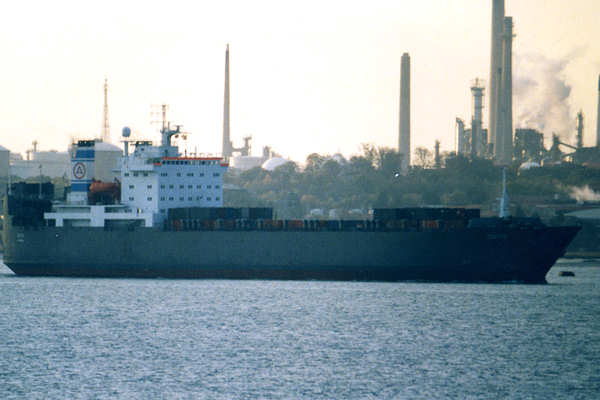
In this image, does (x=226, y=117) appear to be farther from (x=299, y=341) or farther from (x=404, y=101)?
(x=299, y=341)

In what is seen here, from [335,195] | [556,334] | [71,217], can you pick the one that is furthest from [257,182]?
[556,334]

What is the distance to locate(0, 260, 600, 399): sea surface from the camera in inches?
1206

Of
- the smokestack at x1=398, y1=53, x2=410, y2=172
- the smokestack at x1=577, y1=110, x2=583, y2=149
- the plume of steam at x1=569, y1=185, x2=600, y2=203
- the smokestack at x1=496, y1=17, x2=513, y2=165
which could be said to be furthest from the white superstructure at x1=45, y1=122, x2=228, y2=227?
the smokestack at x1=577, y1=110, x2=583, y2=149

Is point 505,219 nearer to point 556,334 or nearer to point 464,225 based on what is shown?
point 464,225

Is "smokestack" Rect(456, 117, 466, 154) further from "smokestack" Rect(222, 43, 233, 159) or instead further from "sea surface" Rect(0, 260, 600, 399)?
"sea surface" Rect(0, 260, 600, 399)

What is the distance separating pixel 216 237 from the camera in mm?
58438

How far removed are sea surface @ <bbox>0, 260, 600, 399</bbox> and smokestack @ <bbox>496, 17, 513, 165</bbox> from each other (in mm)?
71194

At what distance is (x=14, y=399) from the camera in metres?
28.8

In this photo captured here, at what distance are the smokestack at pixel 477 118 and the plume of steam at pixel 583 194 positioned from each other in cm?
2970

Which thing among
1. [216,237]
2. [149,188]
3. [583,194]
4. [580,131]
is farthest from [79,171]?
[580,131]

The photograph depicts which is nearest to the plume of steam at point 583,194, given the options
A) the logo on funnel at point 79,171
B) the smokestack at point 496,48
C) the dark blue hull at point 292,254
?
the smokestack at point 496,48

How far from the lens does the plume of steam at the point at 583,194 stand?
4372 inches

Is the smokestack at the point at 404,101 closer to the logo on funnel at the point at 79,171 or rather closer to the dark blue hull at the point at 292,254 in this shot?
the logo on funnel at the point at 79,171

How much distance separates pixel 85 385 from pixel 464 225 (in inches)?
1201
